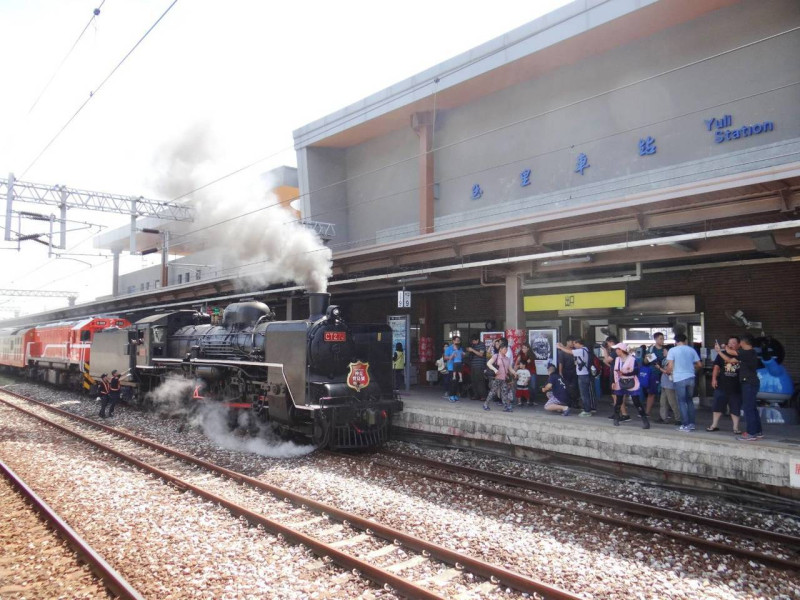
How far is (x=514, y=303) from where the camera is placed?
10961 mm

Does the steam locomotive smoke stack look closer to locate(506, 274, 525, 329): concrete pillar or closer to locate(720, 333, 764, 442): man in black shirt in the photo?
locate(506, 274, 525, 329): concrete pillar

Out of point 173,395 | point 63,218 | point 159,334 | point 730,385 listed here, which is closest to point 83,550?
point 730,385

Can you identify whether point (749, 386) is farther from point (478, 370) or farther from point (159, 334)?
point (159, 334)

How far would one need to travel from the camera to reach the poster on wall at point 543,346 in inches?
441

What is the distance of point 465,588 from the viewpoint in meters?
4.15

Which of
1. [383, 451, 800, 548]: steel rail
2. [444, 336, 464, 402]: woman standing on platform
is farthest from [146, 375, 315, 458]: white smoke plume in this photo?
[444, 336, 464, 402]: woman standing on platform

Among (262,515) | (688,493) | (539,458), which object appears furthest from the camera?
(539,458)

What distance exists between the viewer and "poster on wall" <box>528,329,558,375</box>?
11.2m

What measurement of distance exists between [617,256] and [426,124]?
8.06 meters

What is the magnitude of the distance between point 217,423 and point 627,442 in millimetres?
7841

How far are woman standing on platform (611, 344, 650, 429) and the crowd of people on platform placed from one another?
1 centimetres

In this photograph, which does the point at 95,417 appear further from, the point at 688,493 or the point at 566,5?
the point at 566,5

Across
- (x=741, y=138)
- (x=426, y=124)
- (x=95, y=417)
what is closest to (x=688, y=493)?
(x=741, y=138)

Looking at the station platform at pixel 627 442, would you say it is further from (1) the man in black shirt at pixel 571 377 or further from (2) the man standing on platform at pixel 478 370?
(2) the man standing on platform at pixel 478 370
